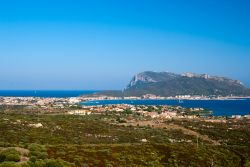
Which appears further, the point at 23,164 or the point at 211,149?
the point at 211,149

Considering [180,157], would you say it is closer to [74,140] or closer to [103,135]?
[74,140]

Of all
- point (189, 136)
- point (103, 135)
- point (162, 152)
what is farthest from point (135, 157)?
point (189, 136)

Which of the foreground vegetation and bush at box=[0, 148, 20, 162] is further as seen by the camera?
the foreground vegetation

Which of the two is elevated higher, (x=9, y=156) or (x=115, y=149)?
(x=9, y=156)

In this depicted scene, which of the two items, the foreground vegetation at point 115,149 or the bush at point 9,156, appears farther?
the foreground vegetation at point 115,149

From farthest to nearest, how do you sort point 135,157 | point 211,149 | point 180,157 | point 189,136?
point 189,136 < point 211,149 < point 180,157 < point 135,157

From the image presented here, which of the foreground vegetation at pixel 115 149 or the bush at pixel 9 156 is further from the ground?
the bush at pixel 9 156

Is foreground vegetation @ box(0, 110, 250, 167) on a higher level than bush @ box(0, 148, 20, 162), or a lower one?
lower

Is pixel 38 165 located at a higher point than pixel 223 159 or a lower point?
higher

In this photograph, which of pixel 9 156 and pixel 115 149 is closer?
pixel 9 156

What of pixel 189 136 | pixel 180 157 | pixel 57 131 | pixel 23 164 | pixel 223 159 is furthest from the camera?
pixel 189 136
